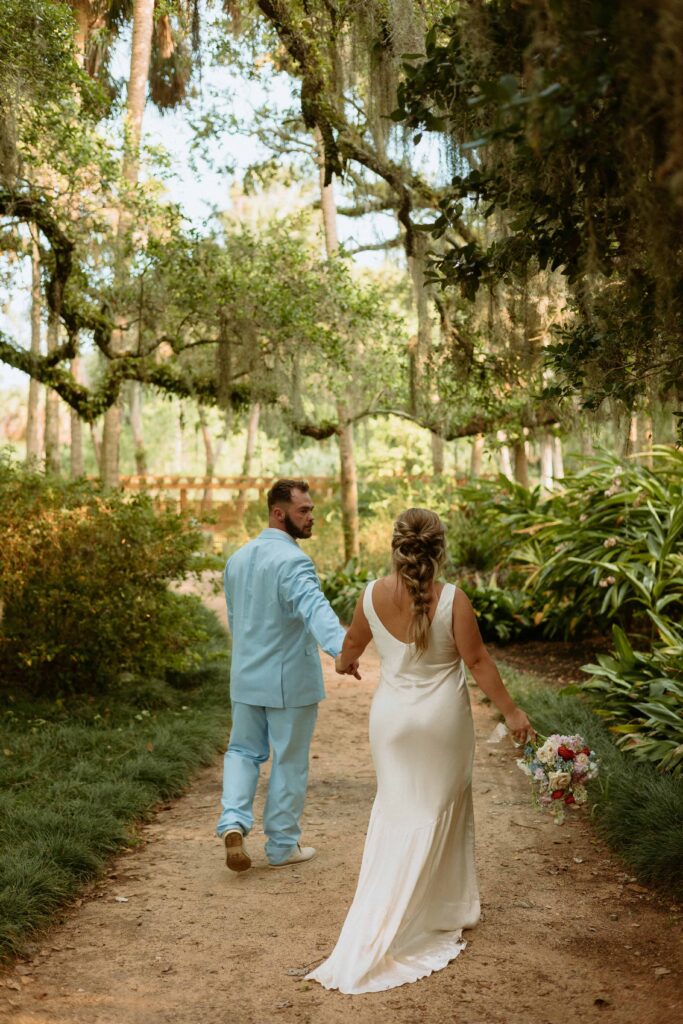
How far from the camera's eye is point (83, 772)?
6.01 metres

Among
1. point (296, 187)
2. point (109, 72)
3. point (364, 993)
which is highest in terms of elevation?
point (296, 187)

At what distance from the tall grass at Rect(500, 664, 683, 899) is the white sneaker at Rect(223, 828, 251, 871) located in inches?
70.2

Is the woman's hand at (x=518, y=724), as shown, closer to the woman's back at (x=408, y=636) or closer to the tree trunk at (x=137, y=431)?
the woman's back at (x=408, y=636)

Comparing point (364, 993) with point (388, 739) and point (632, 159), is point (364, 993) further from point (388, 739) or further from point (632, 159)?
point (632, 159)

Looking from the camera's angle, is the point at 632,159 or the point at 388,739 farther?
the point at 388,739

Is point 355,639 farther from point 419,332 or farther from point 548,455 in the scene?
point 548,455

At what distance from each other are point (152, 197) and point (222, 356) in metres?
1.76

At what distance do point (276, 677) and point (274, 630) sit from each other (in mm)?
219

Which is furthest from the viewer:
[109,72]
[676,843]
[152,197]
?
[109,72]

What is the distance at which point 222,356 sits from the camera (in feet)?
34.4

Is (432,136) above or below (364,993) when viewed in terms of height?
above

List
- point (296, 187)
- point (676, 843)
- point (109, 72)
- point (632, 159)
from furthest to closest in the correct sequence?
point (296, 187) → point (109, 72) → point (676, 843) → point (632, 159)

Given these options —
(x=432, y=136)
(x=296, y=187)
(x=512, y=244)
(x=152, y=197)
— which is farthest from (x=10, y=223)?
(x=296, y=187)

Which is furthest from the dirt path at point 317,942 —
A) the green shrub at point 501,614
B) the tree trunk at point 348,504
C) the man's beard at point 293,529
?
the tree trunk at point 348,504
